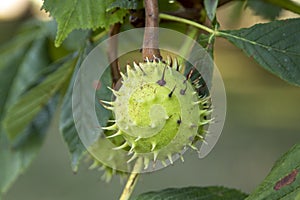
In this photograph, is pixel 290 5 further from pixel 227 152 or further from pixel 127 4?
pixel 227 152

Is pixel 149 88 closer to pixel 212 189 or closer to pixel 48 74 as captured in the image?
pixel 212 189

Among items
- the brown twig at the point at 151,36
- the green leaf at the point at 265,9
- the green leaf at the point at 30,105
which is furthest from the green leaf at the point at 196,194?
the green leaf at the point at 265,9

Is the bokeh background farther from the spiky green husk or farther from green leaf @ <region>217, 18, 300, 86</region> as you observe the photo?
the spiky green husk

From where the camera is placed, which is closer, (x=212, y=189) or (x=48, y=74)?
(x=212, y=189)

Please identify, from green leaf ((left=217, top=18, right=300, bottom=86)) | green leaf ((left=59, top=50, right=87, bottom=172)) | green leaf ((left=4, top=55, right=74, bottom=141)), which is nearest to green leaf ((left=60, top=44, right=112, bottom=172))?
green leaf ((left=59, top=50, right=87, bottom=172))

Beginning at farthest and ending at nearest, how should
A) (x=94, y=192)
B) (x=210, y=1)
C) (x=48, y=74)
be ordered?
1. (x=94, y=192)
2. (x=48, y=74)
3. (x=210, y=1)

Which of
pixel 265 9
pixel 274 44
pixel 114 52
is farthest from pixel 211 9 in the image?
pixel 265 9

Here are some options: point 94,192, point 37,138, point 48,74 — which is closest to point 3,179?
point 37,138
